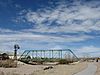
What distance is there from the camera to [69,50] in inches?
5049

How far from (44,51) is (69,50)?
42.1ft

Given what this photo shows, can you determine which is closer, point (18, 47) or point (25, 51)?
point (18, 47)

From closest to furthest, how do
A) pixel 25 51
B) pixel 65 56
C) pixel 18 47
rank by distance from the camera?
1. pixel 18 47
2. pixel 25 51
3. pixel 65 56

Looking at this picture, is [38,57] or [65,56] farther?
[65,56]

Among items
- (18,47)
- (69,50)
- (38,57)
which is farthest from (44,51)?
(18,47)

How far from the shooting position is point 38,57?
410 feet

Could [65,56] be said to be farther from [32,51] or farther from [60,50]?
[32,51]

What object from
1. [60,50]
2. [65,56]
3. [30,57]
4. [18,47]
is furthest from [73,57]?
[18,47]

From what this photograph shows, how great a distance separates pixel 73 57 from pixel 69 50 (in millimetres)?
10382

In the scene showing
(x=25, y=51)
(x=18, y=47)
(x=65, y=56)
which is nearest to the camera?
(x=18, y=47)

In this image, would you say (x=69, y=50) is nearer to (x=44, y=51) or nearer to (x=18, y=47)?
(x=44, y=51)

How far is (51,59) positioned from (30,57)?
10812mm

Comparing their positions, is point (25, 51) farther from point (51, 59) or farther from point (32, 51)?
point (51, 59)

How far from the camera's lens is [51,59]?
423ft
